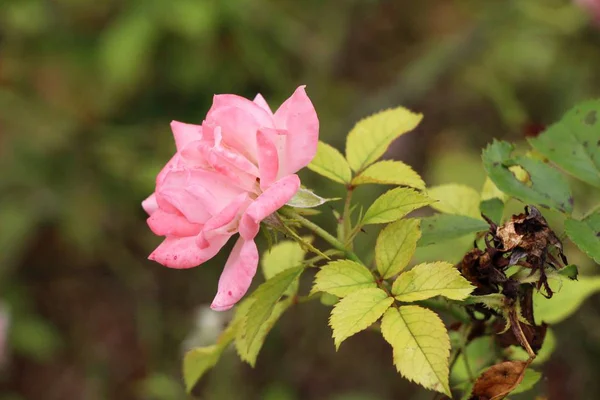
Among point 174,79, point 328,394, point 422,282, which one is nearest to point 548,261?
point 422,282

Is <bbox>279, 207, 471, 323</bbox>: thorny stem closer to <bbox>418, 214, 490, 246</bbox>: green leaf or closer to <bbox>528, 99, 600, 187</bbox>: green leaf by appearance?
<bbox>418, 214, 490, 246</bbox>: green leaf

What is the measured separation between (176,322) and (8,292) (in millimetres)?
660

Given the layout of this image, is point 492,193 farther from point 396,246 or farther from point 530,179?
point 396,246

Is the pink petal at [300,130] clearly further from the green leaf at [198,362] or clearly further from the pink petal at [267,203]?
the green leaf at [198,362]

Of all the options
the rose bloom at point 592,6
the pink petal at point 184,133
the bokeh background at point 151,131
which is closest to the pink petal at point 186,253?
the pink petal at point 184,133

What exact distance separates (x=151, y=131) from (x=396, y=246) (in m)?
2.14

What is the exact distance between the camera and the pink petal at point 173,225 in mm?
643

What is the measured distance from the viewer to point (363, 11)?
9.41ft

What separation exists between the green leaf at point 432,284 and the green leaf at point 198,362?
0.26m

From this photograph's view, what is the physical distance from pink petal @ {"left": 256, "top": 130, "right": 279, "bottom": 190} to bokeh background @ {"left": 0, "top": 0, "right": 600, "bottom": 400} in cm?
165

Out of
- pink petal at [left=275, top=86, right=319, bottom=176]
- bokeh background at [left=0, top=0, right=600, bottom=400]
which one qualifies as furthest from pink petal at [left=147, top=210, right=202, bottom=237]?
bokeh background at [left=0, top=0, right=600, bottom=400]

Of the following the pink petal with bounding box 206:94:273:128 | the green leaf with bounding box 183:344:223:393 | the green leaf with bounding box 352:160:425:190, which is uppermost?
the pink petal with bounding box 206:94:273:128

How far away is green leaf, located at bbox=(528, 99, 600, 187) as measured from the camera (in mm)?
784

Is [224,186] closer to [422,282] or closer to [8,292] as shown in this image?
[422,282]
